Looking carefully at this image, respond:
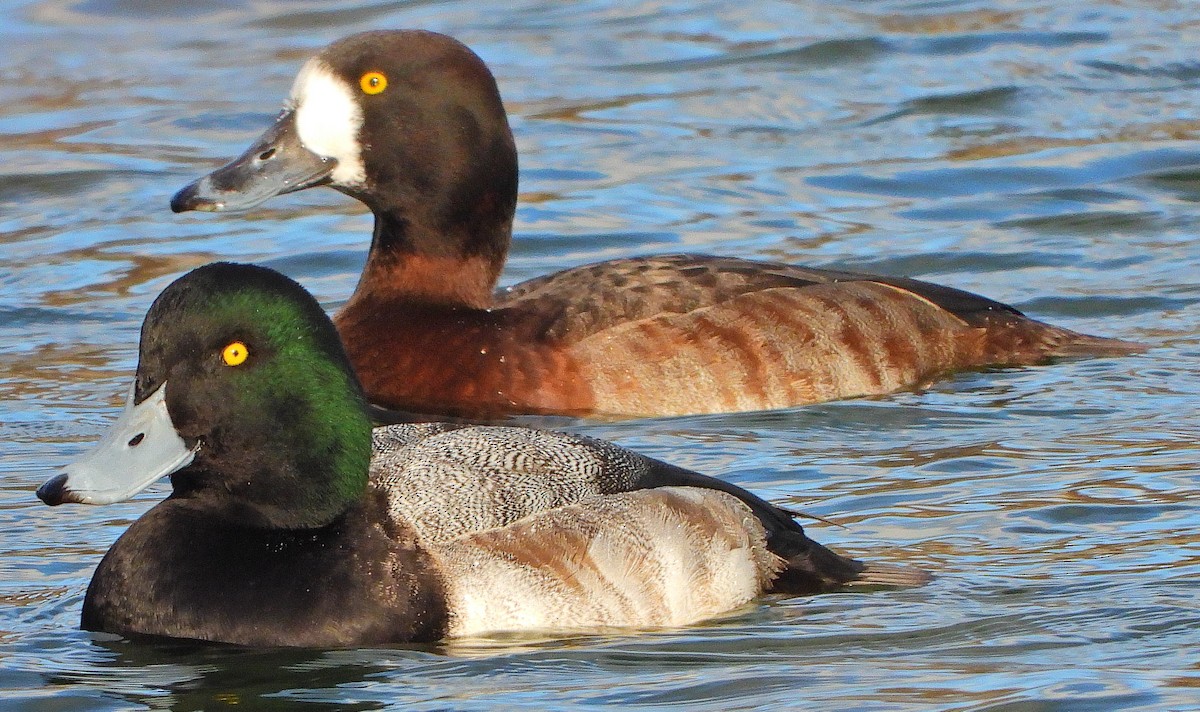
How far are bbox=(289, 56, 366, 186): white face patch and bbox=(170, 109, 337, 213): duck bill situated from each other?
1.3 inches

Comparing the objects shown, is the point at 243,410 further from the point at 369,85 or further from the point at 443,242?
the point at 369,85

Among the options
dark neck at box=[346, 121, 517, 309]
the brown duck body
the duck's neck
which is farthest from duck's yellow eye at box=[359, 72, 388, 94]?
the brown duck body

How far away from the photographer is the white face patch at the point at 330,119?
8383 mm

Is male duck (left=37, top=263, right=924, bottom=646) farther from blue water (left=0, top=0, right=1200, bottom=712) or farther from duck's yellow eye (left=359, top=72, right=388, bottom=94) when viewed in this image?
duck's yellow eye (left=359, top=72, right=388, bottom=94)

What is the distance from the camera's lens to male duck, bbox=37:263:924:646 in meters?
5.34

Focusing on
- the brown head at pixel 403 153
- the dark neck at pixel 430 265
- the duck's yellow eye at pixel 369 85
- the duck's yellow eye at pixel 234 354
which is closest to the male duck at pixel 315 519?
the duck's yellow eye at pixel 234 354

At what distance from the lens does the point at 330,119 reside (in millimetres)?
8391

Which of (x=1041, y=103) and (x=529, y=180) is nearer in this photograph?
(x=529, y=180)

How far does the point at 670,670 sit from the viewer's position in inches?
206

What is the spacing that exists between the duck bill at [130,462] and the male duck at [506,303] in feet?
8.13

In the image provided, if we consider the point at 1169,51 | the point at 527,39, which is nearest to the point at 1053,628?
the point at 1169,51

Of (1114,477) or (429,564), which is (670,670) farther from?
(1114,477)

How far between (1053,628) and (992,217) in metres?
6.10

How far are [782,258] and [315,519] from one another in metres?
5.39
